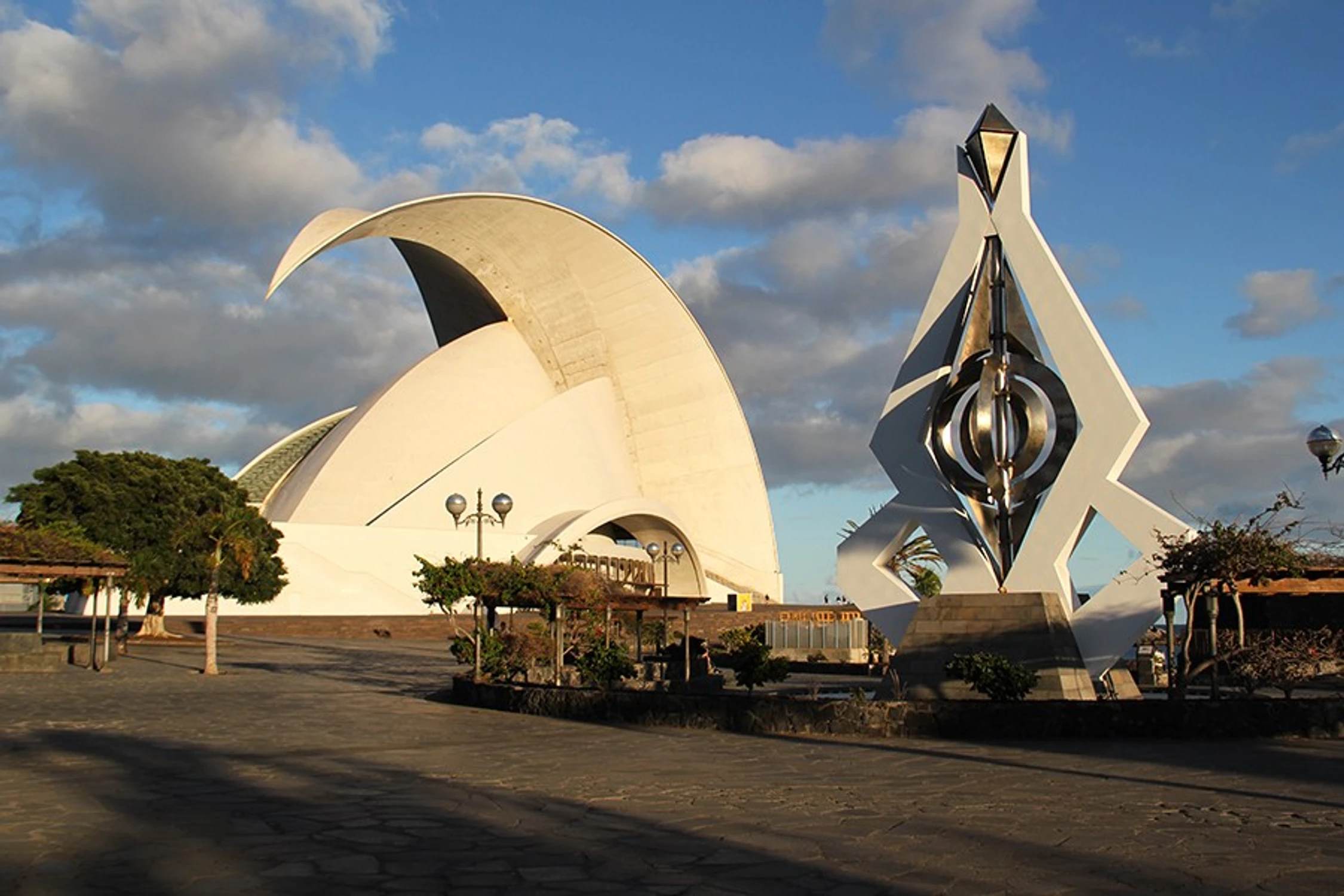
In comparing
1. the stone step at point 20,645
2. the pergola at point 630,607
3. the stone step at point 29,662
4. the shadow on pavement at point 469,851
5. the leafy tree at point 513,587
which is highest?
the leafy tree at point 513,587

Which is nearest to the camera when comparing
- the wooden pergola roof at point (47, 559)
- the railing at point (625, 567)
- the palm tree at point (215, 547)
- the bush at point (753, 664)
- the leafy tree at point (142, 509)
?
the bush at point (753, 664)

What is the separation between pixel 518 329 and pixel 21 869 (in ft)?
136

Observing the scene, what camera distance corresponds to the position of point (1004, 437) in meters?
14.2

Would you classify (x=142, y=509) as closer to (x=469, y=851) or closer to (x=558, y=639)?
(x=558, y=639)

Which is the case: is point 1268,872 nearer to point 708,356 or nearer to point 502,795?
point 502,795

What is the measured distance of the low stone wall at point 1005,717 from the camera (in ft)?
34.8

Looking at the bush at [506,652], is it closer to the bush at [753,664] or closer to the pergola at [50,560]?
the bush at [753,664]

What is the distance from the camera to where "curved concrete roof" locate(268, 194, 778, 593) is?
42875mm

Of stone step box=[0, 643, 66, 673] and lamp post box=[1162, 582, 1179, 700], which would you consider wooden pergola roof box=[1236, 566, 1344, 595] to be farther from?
stone step box=[0, 643, 66, 673]

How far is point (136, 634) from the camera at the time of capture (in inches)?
1203

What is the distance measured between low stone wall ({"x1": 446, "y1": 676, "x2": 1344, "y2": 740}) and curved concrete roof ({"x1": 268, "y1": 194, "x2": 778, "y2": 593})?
31.0 metres

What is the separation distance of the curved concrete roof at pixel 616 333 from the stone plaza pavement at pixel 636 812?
106ft

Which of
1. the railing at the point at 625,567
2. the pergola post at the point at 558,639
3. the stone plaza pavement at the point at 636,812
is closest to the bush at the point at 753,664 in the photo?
the pergola post at the point at 558,639

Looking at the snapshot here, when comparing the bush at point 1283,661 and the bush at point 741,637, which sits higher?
the bush at point 1283,661
